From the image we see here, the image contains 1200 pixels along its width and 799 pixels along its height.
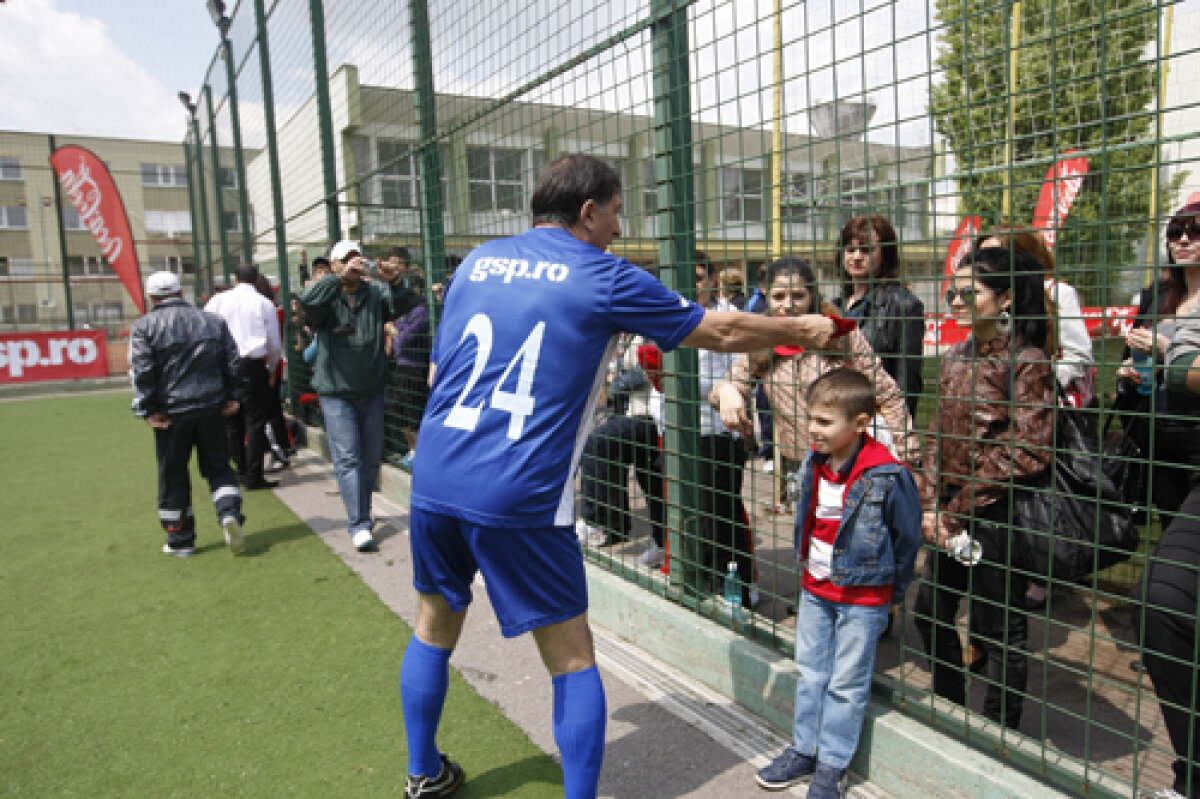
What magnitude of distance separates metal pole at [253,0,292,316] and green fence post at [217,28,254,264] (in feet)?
5.44

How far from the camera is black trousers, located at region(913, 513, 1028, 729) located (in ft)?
8.15

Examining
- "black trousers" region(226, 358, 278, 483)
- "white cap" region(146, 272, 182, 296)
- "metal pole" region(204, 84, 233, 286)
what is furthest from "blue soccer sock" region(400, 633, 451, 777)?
"metal pole" region(204, 84, 233, 286)

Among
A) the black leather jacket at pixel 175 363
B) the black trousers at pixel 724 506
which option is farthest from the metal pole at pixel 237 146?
the black trousers at pixel 724 506

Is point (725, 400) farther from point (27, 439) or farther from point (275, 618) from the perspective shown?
point (27, 439)

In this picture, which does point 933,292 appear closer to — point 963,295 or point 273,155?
point 963,295

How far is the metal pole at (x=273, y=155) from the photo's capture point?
846 cm

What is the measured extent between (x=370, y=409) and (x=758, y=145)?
11.1 ft

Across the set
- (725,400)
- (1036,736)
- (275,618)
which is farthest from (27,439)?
(1036,736)

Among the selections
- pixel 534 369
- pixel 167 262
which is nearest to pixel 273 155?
pixel 534 369

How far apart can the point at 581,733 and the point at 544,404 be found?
36.9 inches

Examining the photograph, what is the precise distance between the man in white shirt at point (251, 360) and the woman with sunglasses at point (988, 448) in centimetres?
607

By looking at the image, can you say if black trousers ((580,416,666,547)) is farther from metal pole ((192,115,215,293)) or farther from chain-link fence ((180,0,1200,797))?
metal pole ((192,115,215,293))

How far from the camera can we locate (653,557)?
4.68 m

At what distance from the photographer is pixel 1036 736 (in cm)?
278
